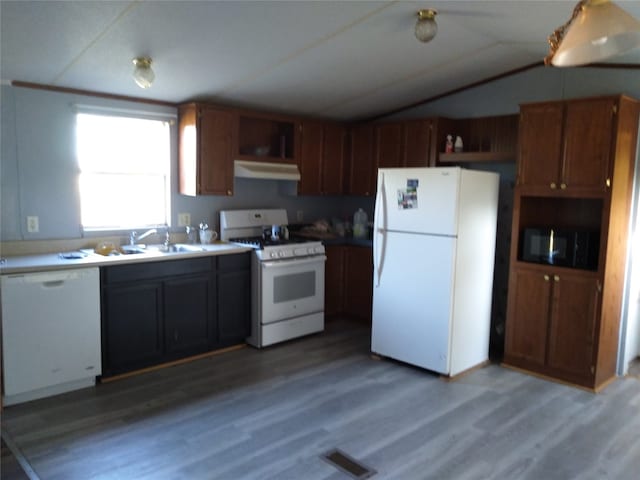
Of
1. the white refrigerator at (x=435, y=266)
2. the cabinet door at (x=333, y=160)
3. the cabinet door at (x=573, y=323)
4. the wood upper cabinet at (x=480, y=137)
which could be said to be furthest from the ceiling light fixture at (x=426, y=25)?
the cabinet door at (x=333, y=160)

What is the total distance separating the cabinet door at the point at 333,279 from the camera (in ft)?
16.9

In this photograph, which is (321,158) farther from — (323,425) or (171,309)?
(323,425)

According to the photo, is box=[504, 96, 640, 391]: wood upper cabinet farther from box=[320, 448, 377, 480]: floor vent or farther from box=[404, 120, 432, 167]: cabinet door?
box=[320, 448, 377, 480]: floor vent

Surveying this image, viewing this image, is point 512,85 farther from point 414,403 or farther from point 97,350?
point 97,350

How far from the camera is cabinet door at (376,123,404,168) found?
500 cm

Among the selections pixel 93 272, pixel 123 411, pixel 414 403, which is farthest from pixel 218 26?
pixel 414 403

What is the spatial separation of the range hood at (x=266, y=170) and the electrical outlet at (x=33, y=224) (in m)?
1.66

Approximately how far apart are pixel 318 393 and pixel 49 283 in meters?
1.96

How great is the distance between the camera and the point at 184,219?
14.8 ft

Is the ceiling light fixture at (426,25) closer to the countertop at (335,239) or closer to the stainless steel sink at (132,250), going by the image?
the countertop at (335,239)

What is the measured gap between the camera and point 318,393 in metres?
3.46

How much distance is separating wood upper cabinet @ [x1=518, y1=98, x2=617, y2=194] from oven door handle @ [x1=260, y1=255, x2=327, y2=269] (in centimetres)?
191

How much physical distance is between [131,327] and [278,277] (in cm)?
130

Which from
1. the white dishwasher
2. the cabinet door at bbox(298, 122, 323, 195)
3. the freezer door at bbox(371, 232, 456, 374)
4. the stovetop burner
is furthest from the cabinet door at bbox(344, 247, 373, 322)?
the white dishwasher
